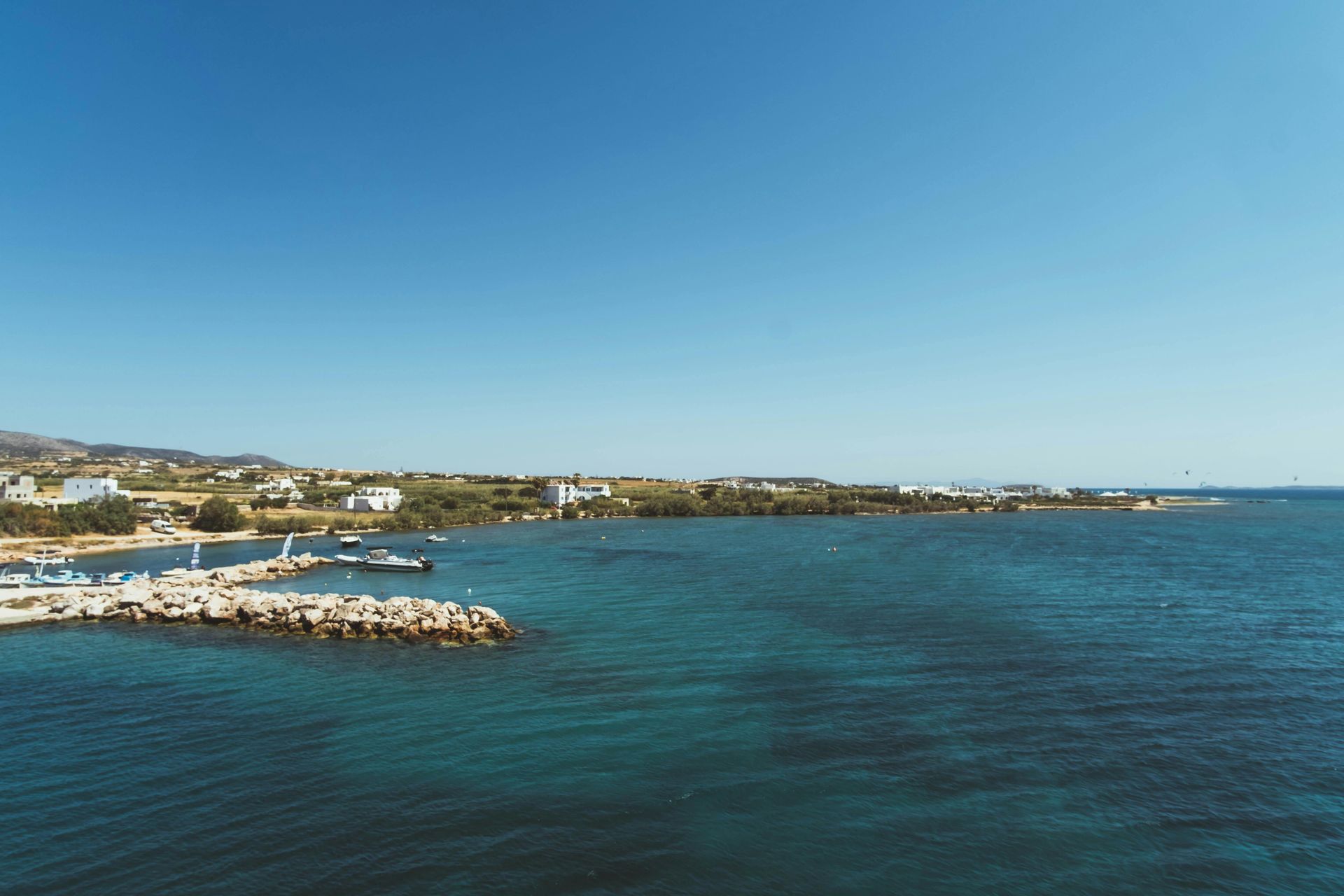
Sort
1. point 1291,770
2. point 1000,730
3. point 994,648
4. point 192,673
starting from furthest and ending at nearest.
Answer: point 994,648
point 192,673
point 1000,730
point 1291,770

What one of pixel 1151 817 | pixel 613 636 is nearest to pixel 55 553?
pixel 613 636

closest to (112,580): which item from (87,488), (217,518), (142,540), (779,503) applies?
(142,540)

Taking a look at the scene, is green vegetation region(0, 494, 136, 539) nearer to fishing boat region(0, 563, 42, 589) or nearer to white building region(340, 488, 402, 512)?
fishing boat region(0, 563, 42, 589)

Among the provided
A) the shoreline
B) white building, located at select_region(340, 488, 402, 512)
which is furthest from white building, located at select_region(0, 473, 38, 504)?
white building, located at select_region(340, 488, 402, 512)

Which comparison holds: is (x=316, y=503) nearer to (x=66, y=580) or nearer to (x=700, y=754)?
(x=66, y=580)

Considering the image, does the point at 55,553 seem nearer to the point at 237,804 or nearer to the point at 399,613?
the point at 399,613

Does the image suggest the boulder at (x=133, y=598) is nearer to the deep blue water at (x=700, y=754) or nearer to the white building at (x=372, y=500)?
the deep blue water at (x=700, y=754)
